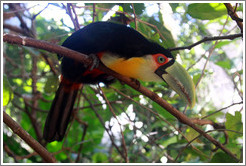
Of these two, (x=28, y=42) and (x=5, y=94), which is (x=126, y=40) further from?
(x=5, y=94)

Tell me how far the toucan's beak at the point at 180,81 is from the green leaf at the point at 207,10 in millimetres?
311

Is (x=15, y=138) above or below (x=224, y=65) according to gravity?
below

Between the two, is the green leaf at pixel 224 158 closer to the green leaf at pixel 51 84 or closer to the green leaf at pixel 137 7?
the green leaf at pixel 137 7

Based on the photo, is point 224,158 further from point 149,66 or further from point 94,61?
point 94,61

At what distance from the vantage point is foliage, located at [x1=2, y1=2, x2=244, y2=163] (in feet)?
5.51

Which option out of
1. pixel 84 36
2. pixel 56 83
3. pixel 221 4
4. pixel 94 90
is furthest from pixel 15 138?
pixel 221 4

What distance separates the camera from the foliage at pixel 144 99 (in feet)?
5.51

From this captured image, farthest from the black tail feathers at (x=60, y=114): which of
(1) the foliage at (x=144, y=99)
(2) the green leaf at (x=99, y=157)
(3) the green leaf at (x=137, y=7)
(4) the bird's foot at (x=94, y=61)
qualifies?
(2) the green leaf at (x=99, y=157)

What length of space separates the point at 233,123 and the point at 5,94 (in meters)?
1.23

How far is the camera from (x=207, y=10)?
60.6 inches

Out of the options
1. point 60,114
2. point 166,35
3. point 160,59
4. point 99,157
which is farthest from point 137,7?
point 99,157

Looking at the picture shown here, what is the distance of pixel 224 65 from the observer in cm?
217

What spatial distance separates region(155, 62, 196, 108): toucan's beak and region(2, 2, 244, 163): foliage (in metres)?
0.18

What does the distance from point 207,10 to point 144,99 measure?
77cm
